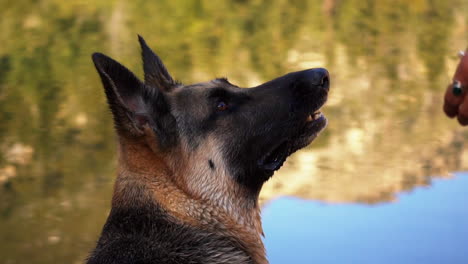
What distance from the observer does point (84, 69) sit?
14.0 meters

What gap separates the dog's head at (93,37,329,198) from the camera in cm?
377

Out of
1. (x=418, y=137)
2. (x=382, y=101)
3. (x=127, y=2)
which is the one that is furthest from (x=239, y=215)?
(x=127, y=2)

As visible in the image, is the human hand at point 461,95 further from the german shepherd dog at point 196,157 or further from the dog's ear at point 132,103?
the dog's ear at point 132,103

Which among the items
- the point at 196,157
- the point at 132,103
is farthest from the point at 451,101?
the point at 132,103

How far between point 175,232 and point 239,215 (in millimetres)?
481

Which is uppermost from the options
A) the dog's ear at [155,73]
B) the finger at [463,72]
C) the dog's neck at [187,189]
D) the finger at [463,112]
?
the dog's ear at [155,73]

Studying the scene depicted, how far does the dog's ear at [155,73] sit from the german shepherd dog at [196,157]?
15 millimetres

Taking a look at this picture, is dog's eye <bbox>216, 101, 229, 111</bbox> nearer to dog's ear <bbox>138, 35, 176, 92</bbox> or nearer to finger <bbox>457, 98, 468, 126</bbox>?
dog's ear <bbox>138, 35, 176, 92</bbox>

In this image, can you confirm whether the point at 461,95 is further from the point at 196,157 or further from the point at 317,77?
the point at 196,157

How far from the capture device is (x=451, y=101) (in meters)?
3.91

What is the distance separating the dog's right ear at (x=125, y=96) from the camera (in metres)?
3.36

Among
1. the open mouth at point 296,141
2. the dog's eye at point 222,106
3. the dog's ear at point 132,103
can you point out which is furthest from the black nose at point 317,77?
the dog's ear at point 132,103

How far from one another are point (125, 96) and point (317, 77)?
115 centimetres

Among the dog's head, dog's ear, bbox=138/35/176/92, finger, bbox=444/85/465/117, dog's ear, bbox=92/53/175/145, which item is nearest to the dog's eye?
the dog's head
